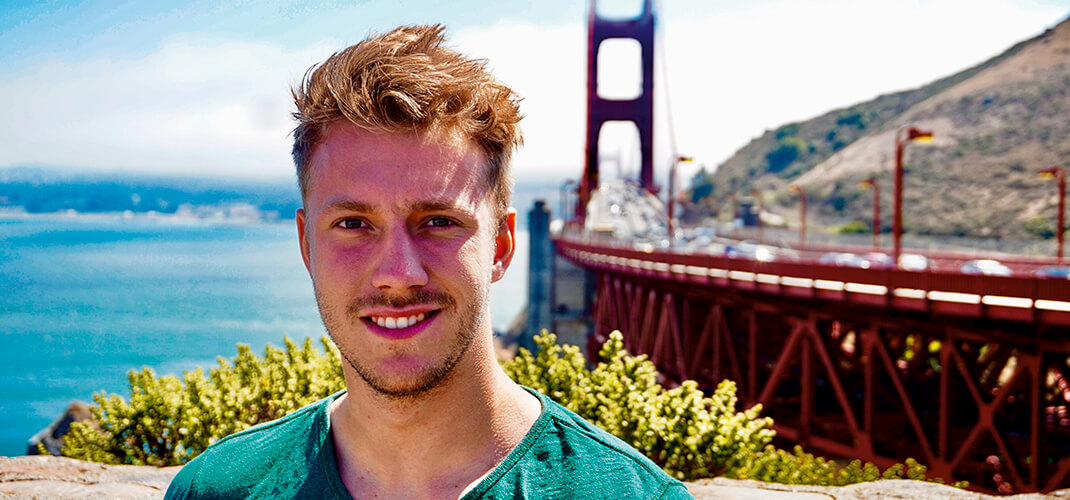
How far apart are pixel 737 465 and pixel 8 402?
82.8 metres

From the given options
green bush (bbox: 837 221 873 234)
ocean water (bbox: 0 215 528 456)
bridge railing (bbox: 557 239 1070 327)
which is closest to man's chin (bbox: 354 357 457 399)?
bridge railing (bbox: 557 239 1070 327)

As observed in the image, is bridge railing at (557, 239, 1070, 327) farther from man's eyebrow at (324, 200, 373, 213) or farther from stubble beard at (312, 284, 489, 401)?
man's eyebrow at (324, 200, 373, 213)

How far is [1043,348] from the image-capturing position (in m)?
14.0

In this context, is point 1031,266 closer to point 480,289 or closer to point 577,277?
point 577,277

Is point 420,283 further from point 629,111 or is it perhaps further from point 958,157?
point 958,157

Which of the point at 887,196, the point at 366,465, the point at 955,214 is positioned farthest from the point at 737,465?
the point at 887,196

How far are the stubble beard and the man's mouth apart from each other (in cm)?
4

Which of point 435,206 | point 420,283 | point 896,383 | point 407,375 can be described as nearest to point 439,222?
point 435,206

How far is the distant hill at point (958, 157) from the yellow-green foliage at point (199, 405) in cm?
6410

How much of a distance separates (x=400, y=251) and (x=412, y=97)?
377mm

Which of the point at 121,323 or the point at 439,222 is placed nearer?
the point at 439,222

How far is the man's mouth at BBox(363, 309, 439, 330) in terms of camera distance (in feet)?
6.91

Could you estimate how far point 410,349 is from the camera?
2.13 m

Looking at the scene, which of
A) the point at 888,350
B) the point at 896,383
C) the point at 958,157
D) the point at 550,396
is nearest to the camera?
the point at 550,396
